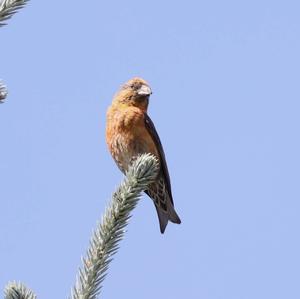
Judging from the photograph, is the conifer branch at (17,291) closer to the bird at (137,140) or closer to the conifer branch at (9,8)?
the conifer branch at (9,8)

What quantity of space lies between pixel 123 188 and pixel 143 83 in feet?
17.5

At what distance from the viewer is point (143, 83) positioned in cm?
795

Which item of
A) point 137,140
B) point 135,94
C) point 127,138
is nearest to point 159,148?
point 137,140

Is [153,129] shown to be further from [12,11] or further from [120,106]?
[12,11]

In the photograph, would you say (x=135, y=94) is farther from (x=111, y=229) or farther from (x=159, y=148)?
(x=111, y=229)

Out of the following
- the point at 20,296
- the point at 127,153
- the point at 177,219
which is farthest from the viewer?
the point at 177,219

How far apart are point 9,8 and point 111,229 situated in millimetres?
936

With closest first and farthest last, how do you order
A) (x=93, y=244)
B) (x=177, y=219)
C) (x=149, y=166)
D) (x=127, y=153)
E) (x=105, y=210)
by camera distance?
(x=93, y=244) → (x=105, y=210) → (x=149, y=166) → (x=127, y=153) → (x=177, y=219)

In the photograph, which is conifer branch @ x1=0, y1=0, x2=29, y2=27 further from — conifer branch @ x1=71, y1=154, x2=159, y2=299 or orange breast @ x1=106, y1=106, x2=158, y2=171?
orange breast @ x1=106, y1=106, x2=158, y2=171

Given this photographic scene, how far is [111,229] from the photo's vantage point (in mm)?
2465

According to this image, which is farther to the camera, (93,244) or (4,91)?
(93,244)

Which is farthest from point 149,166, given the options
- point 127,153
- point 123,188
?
point 127,153

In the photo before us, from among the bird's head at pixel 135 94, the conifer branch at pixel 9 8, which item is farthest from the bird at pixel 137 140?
the conifer branch at pixel 9 8

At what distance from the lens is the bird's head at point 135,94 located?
772 centimetres
